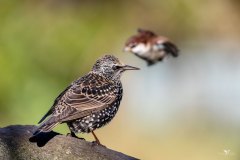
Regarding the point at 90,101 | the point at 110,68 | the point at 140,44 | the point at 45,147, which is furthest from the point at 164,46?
the point at 45,147

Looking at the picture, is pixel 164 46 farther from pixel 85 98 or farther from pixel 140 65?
pixel 85 98

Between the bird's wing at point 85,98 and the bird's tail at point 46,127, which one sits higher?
the bird's wing at point 85,98

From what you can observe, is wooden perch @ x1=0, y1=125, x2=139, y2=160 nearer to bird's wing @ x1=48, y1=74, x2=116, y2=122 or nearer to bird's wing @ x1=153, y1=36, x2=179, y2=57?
bird's wing @ x1=48, y1=74, x2=116, y2=122

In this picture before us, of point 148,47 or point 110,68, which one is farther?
point 148,47

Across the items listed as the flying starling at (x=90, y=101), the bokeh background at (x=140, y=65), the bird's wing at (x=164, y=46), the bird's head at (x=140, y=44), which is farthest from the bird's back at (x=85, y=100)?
the bokeh background at (x=140, y=65)

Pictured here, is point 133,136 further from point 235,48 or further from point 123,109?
point 235,48

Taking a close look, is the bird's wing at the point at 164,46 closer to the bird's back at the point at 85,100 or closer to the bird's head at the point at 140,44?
the bird's head at the point at 140,44

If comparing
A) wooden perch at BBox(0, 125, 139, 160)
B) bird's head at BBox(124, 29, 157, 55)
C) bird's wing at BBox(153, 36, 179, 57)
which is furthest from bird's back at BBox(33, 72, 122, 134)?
bird's wing at BBox(153, 36, 179, 57)

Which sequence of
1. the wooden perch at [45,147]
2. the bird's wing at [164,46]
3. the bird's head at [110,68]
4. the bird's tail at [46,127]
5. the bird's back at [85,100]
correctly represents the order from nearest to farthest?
the wooden perch at [45,147], the bird's tail at [46,127], the bird's back at [85,100], the bird's head at [110,68], the bird's wing at [164,46]
